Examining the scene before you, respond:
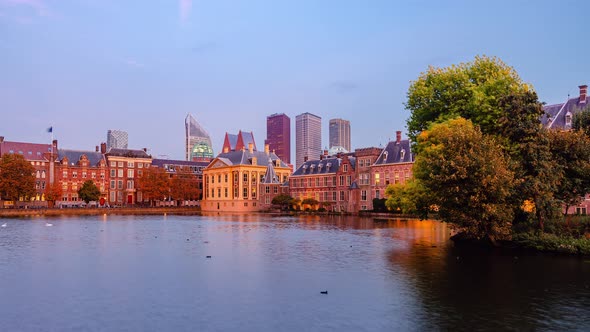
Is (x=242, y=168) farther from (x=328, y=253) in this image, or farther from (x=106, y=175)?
(x=328, y=253)

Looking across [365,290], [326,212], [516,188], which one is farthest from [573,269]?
[326,212]

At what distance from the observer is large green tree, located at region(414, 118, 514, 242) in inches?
1419

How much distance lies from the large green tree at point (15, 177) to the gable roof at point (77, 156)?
2384 cm

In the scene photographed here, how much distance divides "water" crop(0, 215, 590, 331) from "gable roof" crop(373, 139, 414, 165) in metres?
56.1

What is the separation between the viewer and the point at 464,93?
162 ft

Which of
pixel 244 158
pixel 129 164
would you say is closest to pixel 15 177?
pixel 129 164

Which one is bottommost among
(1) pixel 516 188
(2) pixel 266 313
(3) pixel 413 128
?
(2) pixel 266 313

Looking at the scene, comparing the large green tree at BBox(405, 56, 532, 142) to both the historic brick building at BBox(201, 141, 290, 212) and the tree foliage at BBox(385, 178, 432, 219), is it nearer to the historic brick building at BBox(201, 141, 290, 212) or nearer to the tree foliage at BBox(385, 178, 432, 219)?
the tree foliage at BBox(385, 178, 432, 219)

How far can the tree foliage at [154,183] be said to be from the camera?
472ft

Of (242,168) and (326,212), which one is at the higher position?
(242,168)

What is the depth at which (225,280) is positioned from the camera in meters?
27.8

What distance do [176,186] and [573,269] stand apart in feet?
435

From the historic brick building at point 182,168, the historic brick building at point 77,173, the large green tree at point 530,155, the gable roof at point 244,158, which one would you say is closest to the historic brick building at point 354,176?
the gable roof at point 244,158

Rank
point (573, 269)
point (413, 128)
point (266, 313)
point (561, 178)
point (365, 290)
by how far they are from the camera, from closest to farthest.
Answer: point (266, 313)
point (365, 290)
point (573, 269)
point (561, 178)
point (413, 128)
